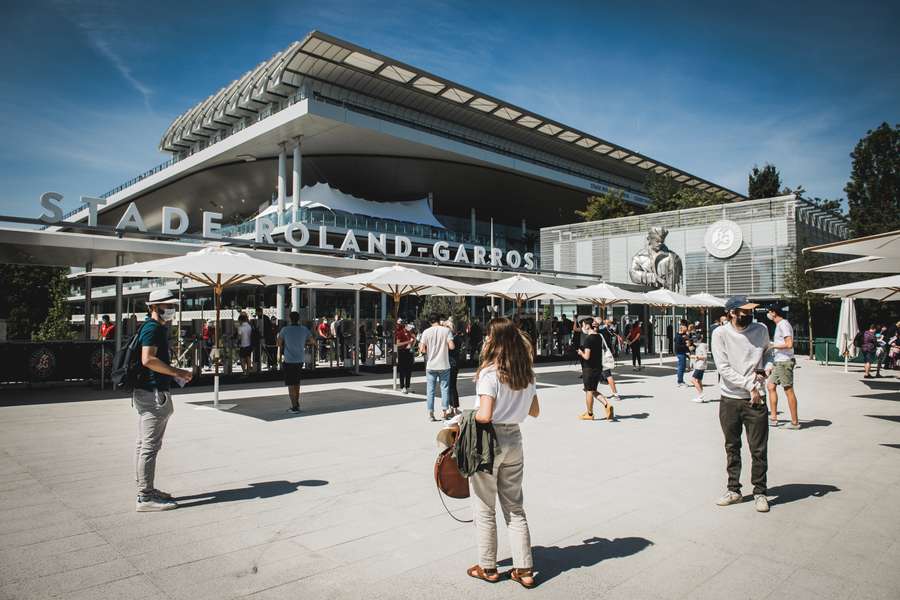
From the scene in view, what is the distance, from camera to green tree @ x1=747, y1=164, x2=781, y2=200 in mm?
51875

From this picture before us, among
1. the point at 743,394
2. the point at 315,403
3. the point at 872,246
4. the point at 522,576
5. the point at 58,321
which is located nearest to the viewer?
the point at 522,576

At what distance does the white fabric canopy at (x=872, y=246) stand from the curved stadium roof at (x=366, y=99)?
31.4m

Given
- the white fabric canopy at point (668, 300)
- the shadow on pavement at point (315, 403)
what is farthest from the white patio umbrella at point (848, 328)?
the shadow on pavement at point (315, 403)

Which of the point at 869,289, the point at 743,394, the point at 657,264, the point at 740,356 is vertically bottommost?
the point at 743,394

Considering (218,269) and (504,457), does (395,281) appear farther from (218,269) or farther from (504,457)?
(504,457)

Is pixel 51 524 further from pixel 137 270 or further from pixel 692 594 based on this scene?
pixel 137 270

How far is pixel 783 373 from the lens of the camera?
8500 millimetres

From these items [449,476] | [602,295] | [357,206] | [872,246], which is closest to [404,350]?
[602,295]

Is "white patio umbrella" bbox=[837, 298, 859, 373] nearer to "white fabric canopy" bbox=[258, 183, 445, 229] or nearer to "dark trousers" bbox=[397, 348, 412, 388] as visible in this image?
"dark trousers" bbox=[397, 348, 412, 388]

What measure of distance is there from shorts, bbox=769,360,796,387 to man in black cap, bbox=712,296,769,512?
3943mm

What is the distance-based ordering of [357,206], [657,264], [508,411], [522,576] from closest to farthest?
[522,576], [508,411], [657,264], [357,206]

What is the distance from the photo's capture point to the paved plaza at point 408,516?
135 inches

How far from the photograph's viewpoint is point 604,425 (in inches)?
344

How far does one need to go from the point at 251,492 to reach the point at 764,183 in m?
57.2
